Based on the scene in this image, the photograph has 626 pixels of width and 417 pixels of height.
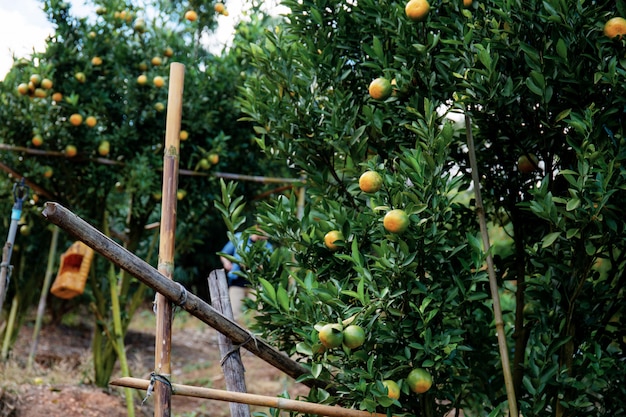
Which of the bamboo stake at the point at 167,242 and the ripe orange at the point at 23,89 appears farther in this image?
the ripe orange at the point at 23,89

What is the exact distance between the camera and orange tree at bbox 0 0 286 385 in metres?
4.73

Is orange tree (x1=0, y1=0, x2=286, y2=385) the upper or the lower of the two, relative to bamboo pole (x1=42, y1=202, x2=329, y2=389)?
upper

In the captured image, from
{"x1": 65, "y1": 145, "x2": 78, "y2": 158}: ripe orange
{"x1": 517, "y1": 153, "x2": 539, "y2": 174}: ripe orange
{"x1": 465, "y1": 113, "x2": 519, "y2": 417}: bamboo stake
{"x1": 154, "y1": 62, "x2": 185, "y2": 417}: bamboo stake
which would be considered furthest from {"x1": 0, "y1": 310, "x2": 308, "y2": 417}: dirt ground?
{"x1": 65, "y1": 145, "x2": 78, "y2": 158}: ripe orange

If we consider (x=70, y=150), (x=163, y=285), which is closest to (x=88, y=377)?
(x=70, y=150)

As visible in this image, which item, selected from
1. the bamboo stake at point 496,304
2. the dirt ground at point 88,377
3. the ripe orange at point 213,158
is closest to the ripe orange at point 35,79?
the ripe orange at point 213,158

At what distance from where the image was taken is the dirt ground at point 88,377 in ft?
14.4

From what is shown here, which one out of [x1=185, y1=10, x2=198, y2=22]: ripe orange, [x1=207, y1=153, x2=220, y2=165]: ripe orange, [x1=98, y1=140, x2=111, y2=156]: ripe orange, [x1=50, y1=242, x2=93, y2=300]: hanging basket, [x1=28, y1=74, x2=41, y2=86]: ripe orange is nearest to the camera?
[x1=28, y1=74, x2=41, y2=86]: ripe orange

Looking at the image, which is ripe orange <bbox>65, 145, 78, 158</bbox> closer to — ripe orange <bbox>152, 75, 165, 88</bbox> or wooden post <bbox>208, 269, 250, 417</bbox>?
ripe orange <bbox>152, 75, 165, 88</bbox>

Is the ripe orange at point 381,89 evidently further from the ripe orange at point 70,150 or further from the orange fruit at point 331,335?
the ripe orange at point 70,150

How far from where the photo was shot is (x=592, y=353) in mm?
2260

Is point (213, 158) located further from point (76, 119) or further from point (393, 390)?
point (393, 390)

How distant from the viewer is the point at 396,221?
1918 mm

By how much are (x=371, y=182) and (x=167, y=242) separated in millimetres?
714

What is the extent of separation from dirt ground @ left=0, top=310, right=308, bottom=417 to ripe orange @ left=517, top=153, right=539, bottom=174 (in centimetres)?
135
